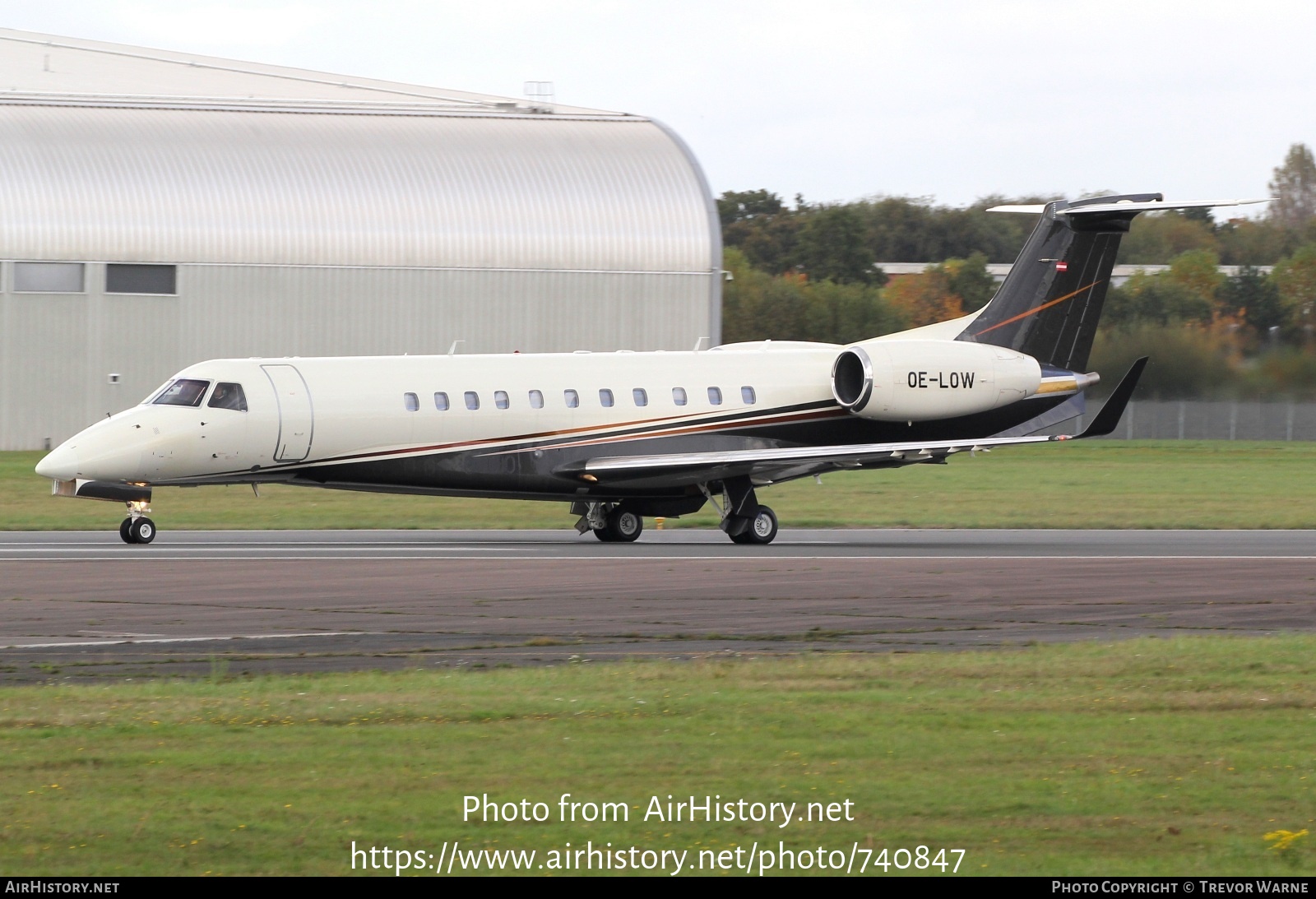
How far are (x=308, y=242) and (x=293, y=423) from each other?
81.6 ft

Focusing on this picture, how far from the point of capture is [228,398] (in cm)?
2706

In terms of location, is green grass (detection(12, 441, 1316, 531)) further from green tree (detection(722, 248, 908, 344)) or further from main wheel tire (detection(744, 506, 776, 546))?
green tree (detection(722, 248, 908, 344))

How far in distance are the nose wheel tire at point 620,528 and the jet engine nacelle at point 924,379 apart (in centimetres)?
447

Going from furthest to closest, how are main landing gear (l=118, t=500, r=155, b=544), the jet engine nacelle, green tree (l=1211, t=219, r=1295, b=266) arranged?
green tree (l=1211, t=219, r=1295, b=266) → the jet engine nacelle → main landing gear (l=118, t=500, r=155, b=544)

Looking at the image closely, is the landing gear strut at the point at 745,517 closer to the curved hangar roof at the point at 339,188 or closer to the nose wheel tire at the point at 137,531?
the nose wheel tire at the point at 137,531

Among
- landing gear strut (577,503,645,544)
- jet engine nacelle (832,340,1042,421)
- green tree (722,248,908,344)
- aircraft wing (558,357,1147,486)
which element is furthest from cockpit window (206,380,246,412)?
green tree (722,248,908,344)

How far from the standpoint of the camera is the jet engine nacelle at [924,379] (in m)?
30.5

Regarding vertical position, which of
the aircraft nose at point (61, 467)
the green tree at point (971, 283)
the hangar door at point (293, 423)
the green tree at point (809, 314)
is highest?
the green tree at point (971, 283)

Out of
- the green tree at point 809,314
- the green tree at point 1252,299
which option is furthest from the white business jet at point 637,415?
the green tree at point 809,314

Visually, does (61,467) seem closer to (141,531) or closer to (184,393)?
(141,531)

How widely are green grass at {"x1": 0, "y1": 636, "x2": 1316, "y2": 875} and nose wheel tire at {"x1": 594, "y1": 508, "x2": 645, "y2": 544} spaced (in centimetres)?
1528

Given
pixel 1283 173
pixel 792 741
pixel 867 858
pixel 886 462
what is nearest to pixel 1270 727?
pixel 792 741

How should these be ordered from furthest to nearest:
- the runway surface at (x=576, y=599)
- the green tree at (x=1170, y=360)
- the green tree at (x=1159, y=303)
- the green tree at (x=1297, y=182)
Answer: the green tree at (x=1297, y=182) → the green tree at (x=1159, y=303) → the green tree at (x=1170, y=360) → the runway surface at (x=576, y=599)

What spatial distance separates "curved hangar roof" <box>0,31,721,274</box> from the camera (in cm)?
5038
